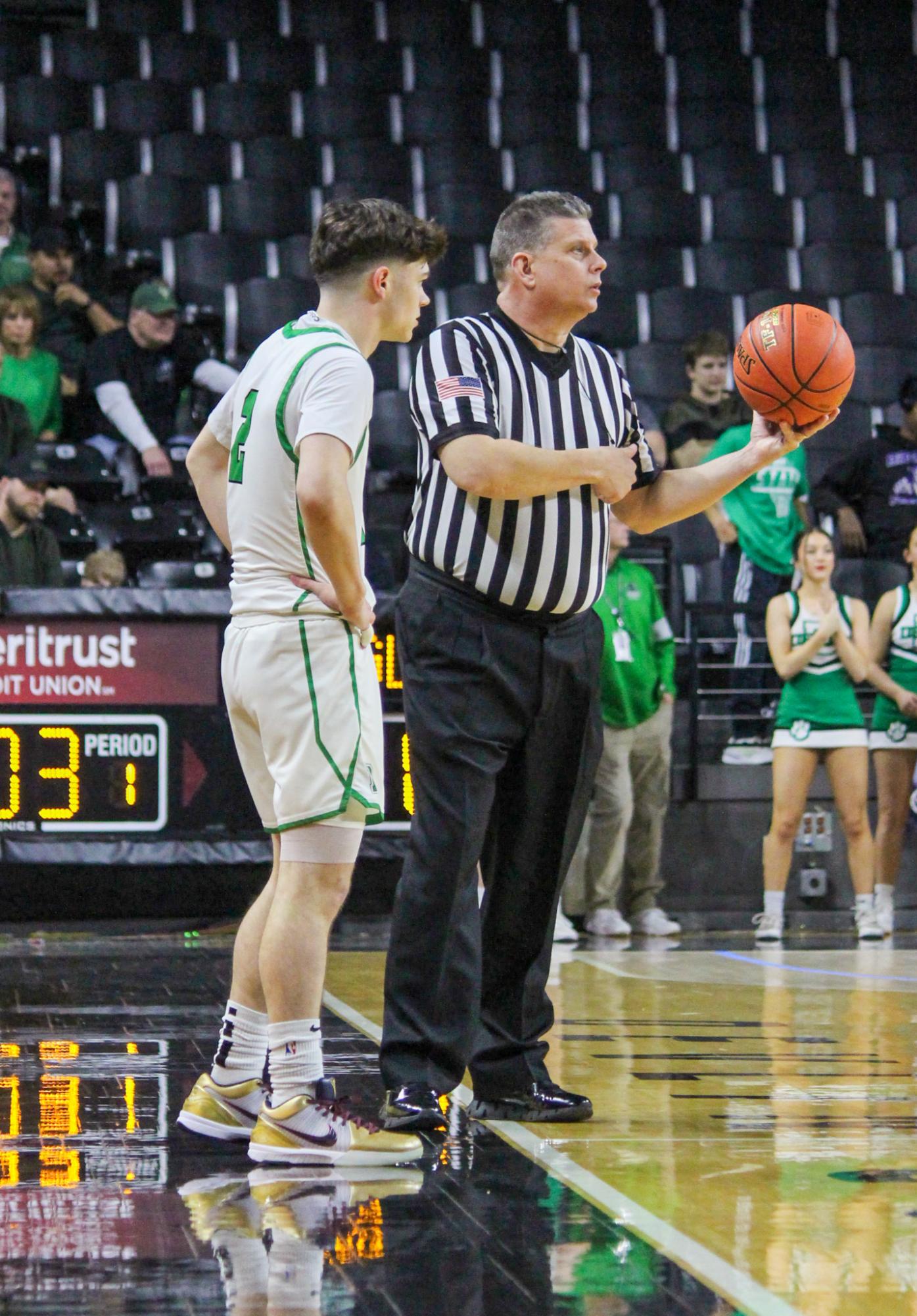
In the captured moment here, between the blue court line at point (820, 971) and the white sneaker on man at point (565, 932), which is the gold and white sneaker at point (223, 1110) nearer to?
the blue court line at point (820, 971)

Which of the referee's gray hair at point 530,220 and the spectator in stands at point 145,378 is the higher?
the spectator in stands at point 145,378

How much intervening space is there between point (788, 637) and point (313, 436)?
5235mm

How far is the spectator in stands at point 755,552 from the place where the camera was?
9594mm

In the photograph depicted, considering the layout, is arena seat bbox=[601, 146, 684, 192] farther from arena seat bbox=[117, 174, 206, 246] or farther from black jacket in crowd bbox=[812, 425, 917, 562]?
black jacket in crowd bbox=[812, 425, 917, 562]

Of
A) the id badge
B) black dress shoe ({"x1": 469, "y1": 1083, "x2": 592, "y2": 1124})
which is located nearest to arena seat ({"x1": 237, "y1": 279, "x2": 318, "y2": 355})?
the id badge

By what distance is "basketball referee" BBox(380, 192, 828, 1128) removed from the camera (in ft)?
12.1

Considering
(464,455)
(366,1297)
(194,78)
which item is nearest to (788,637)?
(464,455)

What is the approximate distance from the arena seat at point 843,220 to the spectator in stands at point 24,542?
6.85m

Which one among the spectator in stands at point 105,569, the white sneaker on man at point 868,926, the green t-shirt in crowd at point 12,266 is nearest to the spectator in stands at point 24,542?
the spectator in stands at point 105,569

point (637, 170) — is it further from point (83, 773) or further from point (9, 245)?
point (83, 773)

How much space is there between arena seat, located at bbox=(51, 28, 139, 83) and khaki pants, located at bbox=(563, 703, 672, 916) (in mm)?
7230

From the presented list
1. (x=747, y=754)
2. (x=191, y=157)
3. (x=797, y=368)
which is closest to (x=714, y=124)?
(x=191, y=157)

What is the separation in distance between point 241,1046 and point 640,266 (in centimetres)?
1003

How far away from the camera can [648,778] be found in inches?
339
